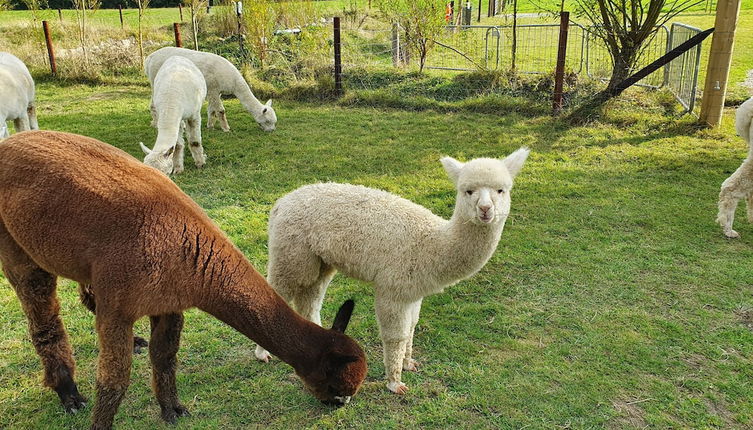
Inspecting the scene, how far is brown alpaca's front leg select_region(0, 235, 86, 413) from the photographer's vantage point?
2939mm

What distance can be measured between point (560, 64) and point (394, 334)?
7334 millimetres

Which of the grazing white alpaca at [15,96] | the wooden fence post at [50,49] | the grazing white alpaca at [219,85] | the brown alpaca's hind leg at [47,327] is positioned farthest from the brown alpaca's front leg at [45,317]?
the wooden fence post at [50,49]

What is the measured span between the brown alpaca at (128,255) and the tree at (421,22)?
9802 mm

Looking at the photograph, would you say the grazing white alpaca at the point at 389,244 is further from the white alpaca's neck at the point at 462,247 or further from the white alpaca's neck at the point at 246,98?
the white alpaca's neck at the point at 246,98

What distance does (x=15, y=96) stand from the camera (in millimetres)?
7070

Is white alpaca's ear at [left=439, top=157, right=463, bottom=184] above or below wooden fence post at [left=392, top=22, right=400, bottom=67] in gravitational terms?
below

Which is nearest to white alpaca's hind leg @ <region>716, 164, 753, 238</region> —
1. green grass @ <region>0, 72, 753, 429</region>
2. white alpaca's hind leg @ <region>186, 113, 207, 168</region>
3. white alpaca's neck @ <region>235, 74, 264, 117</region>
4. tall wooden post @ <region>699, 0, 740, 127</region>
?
green grass @ <region>0, 72, 753, 429</region>

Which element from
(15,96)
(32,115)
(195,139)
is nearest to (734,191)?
(195,139)

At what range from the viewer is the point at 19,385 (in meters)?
3.42

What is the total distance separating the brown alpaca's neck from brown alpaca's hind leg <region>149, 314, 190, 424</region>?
52 centimetres

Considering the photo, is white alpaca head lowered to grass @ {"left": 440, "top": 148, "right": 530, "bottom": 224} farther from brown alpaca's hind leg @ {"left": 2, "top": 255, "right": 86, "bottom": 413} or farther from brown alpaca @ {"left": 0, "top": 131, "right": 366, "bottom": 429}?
brown alpaca's hind leg @ {"left": 2, "top": 255, "right": 86, "bottom": 413}

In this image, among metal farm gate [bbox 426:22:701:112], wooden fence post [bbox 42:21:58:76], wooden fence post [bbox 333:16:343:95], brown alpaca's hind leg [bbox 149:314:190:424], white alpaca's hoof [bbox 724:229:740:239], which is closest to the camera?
brown alpaca's hind leg [bbox 149:314:190:424]

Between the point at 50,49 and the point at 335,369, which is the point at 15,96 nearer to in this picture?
the point at 50,49

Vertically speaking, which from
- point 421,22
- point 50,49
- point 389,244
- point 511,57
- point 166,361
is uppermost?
point 421,22
